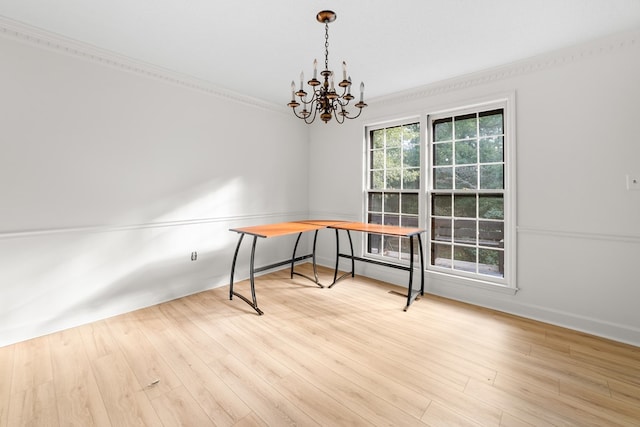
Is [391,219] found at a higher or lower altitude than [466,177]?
lower

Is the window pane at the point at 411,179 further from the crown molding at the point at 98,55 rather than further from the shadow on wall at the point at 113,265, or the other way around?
the crown molding at the point at 98,55

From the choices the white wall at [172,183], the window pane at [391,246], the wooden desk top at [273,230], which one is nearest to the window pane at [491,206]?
the white wall at [172,183]

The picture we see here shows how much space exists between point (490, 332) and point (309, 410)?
1.90 m

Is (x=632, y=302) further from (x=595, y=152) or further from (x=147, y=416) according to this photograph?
(x=147, y=416)

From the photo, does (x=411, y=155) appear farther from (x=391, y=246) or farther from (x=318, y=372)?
(x=318, y=372)

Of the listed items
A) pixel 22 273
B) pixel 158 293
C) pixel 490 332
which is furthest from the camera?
pixel 158 293

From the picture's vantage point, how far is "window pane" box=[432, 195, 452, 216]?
353 cm

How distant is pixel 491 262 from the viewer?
3234mm

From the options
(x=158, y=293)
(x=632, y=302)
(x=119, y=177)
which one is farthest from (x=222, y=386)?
(x=632, y=302)

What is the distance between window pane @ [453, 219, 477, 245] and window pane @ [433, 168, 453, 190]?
1.49ft

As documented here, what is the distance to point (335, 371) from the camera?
2.06 metres

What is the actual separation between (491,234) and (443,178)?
33.9 inches

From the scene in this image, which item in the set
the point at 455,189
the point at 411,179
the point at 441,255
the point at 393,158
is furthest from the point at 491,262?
the point at 393,158

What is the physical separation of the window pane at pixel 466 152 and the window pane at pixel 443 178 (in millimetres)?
165
